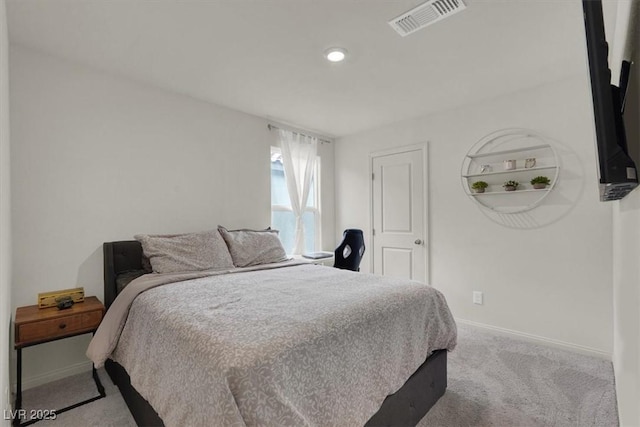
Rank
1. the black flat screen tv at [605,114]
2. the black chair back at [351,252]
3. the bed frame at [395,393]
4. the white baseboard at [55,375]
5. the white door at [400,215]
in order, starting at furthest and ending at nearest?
the white door at [400,215], the black chair back at [351,252], the white baseboard at [55,375], the bed frame at [395,393], the black flat screen tv at [605,114]

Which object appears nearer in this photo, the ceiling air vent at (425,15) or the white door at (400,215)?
the ceiling air vent at (425,15)

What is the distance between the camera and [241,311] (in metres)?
1.51

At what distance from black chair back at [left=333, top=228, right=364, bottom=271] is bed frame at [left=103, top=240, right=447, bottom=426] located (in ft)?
5.26

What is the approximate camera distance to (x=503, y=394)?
206cm

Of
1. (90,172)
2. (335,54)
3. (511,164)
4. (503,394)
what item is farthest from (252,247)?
(511,164)

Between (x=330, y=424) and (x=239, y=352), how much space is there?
48 centimetres

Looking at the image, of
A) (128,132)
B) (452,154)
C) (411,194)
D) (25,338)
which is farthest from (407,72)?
(25,338)

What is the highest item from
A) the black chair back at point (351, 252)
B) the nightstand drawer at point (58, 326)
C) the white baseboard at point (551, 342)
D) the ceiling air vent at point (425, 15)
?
the ceiling air vent at point (425, 15)

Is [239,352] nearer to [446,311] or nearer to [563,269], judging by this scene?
[446,311]

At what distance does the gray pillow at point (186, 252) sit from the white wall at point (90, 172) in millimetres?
383

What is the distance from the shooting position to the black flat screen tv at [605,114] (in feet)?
2.93

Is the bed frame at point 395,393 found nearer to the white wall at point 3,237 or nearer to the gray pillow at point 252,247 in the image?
the white wall at point 3,237

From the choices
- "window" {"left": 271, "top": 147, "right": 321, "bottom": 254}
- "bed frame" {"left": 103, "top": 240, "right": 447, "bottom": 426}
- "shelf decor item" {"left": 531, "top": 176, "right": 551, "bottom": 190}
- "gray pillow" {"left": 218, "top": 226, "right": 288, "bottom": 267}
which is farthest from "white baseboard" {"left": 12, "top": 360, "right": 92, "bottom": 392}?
"shelf decor item" {"left": 531, "top": 176, "right": 551, "bottom": 190}

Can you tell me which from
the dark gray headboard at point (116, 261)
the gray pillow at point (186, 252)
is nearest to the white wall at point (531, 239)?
the gray pillow at point (186, 252)
